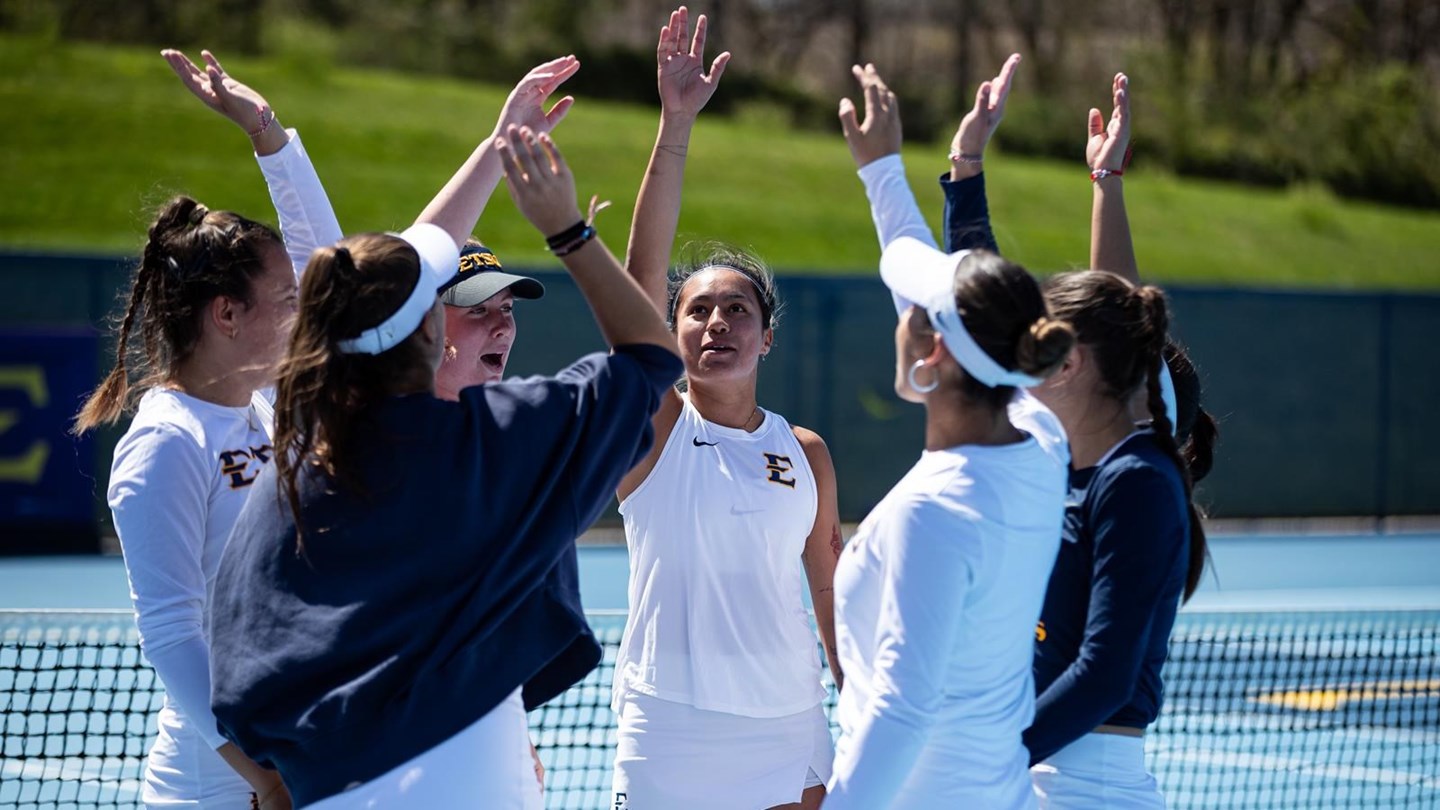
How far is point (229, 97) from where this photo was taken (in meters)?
3.38

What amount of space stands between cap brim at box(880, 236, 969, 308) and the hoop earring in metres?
0.11

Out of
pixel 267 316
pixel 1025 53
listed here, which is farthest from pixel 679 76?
pixel 1025 53

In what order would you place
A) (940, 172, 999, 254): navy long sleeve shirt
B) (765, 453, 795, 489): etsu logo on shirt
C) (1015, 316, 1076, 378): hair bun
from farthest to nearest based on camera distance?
(765, 453, 795, 489): etsu logo on shirt, (940, 172, 999, 254): navy long sleeve shirt, (1015, 316, 1076, 378): hair bun

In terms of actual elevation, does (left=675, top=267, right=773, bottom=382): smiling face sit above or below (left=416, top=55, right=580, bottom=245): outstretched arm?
below

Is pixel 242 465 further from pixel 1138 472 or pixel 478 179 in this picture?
pixel 1138 472

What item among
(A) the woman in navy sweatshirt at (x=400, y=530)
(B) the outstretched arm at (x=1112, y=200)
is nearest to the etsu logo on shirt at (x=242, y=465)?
(A) the woman in navy sweatshirt at (x=400, y=530)

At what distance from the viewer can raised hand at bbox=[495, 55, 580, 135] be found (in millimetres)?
3328

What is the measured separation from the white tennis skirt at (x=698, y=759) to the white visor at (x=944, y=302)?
1394 millimetres

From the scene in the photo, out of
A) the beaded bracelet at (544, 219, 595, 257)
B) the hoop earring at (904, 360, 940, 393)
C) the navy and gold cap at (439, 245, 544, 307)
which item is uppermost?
the beaded bracelet at (544, 219, 595, 257)

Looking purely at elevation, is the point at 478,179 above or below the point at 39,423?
above

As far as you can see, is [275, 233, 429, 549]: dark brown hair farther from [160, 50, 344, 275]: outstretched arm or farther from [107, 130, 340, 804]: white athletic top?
[160, 50, 344, 275]: outstretched arm

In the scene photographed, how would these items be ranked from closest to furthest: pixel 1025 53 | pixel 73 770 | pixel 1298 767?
pixel 73 770, pixel 1298 767, pixel 1025 53

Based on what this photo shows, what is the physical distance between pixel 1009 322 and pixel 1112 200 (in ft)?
4.37

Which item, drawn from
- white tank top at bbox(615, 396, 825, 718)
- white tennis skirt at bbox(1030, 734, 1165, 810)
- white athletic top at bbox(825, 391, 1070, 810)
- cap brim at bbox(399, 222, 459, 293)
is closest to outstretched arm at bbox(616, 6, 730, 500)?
white tank top at bbox(615, 396, 825, 718)
